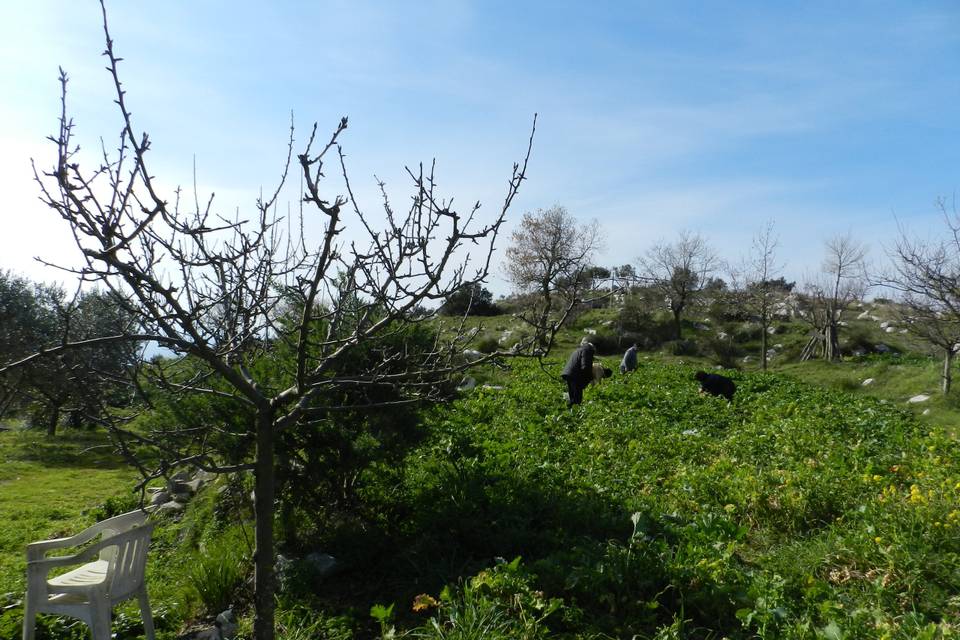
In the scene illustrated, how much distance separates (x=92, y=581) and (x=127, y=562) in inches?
8.4

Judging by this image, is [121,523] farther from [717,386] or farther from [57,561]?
[717,386]

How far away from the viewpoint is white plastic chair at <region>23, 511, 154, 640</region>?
3922mm

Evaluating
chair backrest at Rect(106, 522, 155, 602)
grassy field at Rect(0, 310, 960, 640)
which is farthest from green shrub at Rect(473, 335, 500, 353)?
chair backrest at Rect(106, 522, 155, 602)

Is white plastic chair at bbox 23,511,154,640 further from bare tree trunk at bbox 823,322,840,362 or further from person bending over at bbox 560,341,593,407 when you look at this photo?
bare tree trunk at bbox 823,322,840,362

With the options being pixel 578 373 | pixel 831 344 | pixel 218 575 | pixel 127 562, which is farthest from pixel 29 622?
pixel 831 344

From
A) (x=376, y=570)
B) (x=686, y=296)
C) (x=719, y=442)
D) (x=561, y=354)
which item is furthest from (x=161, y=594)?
(x=686, y=296)

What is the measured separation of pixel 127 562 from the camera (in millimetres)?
4180

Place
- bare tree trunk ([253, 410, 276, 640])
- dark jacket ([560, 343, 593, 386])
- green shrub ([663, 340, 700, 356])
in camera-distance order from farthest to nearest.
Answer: green shrub ([663, 340, 700, 356]), dark jacket ([560, 343, 593, 386]), bare tree trunk ([253, 410, 276, 640])

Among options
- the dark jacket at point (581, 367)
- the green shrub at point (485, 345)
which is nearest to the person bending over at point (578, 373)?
the dark jacket at point (581, 367)

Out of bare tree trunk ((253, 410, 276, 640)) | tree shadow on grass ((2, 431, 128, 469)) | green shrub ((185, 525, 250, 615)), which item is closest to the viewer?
bare tree trunk ((253, 410, 276, 640))

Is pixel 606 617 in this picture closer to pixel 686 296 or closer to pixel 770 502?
pixel 770 502

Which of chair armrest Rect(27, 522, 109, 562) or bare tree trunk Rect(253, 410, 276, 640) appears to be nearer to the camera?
bare tree trunk Rect(253, 410, 276, 640)

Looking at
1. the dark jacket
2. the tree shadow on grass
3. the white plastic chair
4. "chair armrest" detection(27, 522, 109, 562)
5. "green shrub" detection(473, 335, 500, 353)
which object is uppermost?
"green shrub" detection(473, 335, 500, 353)

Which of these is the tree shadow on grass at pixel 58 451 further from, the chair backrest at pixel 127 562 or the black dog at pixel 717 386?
the black dog at pixel 717 386
